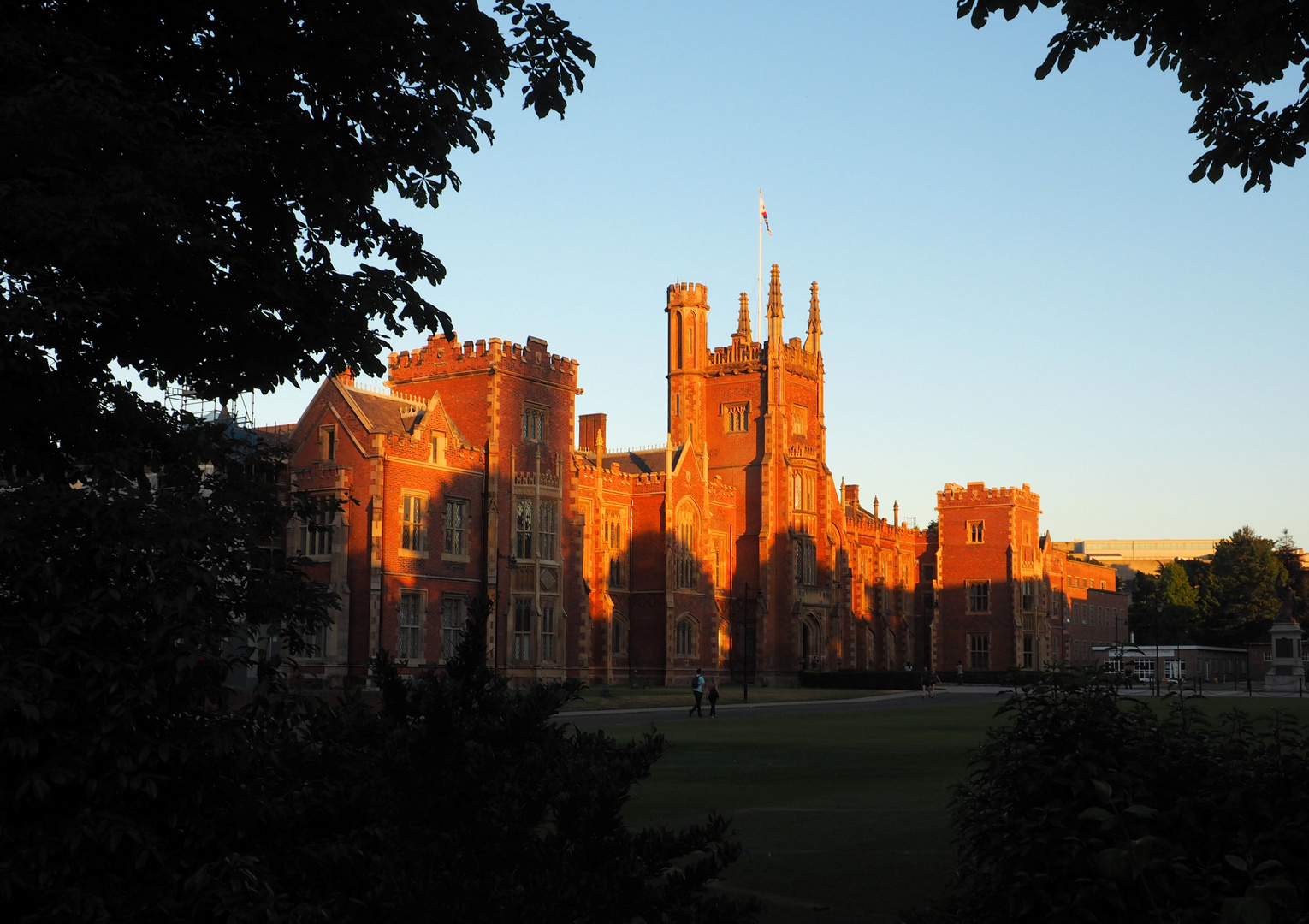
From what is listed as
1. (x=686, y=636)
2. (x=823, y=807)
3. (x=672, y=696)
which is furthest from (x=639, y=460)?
(x=823, y=807)

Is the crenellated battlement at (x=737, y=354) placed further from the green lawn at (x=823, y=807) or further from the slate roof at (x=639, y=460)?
the green lawn at (x=823, y=807)

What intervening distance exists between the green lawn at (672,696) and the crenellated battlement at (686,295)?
2354 centimetres

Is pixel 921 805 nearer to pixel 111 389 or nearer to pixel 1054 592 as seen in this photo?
pixel 111 389

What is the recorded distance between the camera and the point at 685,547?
215ft

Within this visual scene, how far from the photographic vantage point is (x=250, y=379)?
10656mm

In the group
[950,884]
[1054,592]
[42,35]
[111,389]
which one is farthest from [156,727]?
[1054,592]

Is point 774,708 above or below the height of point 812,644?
below

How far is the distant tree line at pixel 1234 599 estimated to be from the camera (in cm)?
10156

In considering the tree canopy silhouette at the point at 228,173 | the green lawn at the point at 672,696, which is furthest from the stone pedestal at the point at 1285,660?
the tree canopy silhouette at the point at 228,173

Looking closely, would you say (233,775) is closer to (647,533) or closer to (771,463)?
(647,533)

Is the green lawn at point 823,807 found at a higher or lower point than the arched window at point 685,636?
lower

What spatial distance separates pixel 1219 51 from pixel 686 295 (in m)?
68.0

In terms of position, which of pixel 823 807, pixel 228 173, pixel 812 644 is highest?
pixel 228 173

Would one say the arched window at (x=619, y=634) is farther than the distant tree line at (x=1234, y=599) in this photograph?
No
